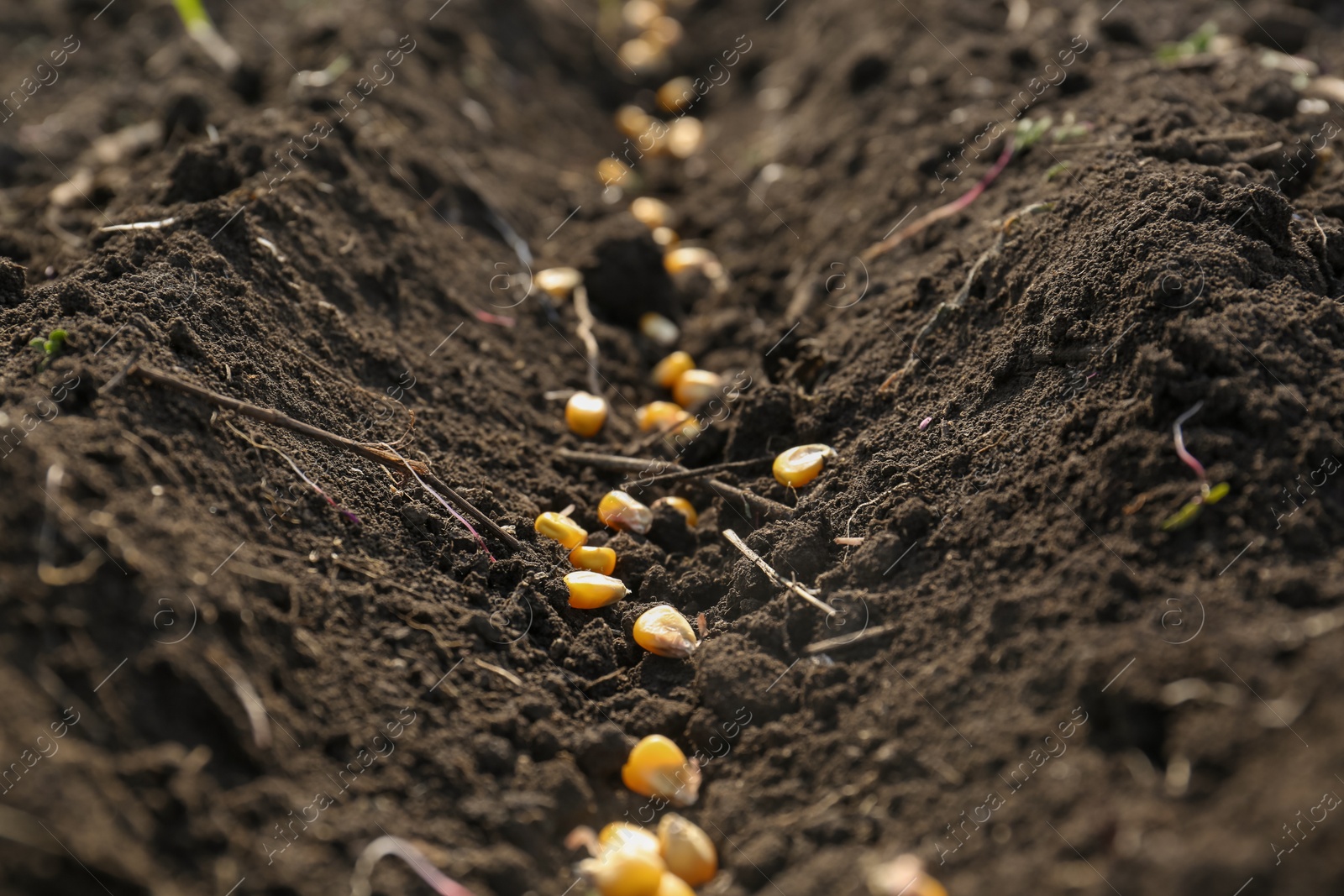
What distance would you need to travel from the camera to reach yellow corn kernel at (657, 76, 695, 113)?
6918 mm

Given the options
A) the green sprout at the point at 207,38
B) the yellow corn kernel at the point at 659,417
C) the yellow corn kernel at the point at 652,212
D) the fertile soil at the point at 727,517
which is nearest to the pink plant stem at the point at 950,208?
the fertile soil at the point at 727,517

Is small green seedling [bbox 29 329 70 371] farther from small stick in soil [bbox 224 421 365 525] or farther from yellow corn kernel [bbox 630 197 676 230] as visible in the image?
yellow corn kernel [bbox 630 197 676 230]

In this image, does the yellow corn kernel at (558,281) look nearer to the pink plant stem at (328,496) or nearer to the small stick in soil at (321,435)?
the small stick in soil at (321,435)

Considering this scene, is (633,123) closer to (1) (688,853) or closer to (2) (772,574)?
(2) (772,574)

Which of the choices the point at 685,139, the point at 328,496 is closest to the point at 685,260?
the point at 685,139

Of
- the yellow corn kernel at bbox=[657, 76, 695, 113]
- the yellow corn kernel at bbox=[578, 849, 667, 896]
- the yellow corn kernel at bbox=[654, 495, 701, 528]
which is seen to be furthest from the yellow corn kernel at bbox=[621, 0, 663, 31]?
the yellow corn kernel at bbox=[578, 849, 667, 896]

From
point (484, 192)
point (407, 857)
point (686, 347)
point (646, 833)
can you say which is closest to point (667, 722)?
point (646, 833)

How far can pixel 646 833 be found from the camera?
2566 mm

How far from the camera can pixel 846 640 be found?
274 centimetres

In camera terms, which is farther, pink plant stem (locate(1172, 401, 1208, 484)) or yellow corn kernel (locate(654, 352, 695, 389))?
yellow corn kernel (locate(654, 352, 695, 389))

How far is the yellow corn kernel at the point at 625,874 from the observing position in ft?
7.68

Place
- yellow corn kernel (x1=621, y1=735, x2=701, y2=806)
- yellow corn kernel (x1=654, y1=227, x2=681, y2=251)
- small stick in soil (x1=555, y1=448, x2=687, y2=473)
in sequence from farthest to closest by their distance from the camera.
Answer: yellow corn kernel (x1=654, y1=227, x2=681, y2=251), small stick in soil (x1=555, y1=448, x2=687, y2=473), yellow corn kernel (x1=621, y1=735, x2=701, y2=806)

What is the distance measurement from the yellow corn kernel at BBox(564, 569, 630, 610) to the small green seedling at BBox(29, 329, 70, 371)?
1664mm

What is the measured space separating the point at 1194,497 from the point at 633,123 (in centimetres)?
508
